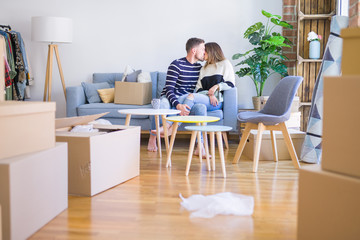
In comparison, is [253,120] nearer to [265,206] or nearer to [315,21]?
[265,206]

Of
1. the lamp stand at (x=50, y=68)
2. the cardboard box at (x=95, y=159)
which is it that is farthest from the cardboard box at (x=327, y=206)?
the lamp stand at (x=50, y=68)

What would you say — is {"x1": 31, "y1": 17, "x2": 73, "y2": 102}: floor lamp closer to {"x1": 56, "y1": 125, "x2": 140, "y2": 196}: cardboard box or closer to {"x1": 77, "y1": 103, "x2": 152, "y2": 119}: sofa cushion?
{"x1": 77, "y1": 103, "x2": 152, "y2": 119}: sofa cushion

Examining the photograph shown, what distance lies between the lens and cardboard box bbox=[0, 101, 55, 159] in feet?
6.72

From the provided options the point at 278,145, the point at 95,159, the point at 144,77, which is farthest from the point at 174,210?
the point at 144,77

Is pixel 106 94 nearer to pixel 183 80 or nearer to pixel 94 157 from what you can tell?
pixel 183 80

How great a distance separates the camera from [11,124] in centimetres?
208

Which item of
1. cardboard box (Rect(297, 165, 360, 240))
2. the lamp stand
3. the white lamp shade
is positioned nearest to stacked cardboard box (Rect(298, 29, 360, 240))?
cardboard box (Rect(297, 165, 360, 240))

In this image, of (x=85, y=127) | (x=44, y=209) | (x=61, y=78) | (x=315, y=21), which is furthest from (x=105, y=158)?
(x=315, y=21)

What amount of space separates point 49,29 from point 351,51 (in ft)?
14.4

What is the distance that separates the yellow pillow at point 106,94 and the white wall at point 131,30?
0.60m

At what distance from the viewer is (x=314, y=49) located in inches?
207

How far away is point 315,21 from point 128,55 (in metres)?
2.33

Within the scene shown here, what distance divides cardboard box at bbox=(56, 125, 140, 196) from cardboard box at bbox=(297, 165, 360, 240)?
141 cm

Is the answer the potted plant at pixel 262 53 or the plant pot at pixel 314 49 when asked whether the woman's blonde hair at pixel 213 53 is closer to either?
the potted plant at pixel 262 53
